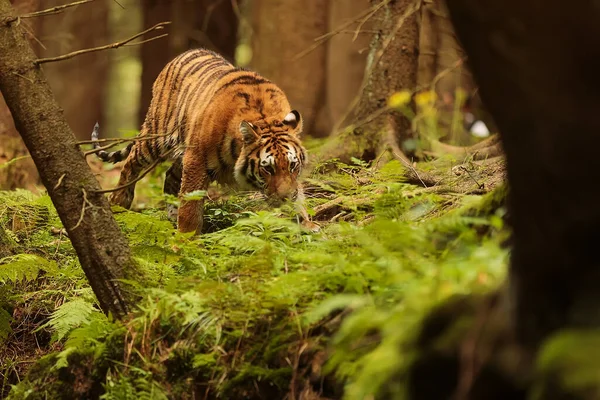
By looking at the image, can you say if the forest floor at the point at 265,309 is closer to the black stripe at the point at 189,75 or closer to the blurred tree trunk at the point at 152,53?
the black stripe at the point at 189,75

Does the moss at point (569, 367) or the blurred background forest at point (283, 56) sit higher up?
the moss at point (569, 367)

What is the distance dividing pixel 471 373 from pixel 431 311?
0.29 metres

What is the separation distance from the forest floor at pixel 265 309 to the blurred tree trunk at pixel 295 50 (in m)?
5.94

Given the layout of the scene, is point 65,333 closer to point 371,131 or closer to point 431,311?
point 431,311

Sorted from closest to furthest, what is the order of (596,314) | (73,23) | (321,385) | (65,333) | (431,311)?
(596,314)
(431,311)
(321,385)
(65,333)
(73,23)

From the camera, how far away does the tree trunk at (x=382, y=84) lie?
28.2 feet

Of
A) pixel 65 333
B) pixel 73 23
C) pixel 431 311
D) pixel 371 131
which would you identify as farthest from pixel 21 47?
pixel 73 23

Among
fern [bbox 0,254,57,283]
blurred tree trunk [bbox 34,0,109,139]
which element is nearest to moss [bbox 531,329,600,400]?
fern [bbox 0,254,57,283]

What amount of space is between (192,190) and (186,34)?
29.4 feet

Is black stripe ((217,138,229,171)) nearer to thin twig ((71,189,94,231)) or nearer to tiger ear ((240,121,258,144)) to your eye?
tiger ear ((240,121,258,144))

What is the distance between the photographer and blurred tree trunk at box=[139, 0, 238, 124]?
15641mm

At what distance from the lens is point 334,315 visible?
13.6 feet

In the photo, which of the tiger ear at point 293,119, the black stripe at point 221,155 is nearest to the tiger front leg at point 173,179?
the black stripe at point 221,155

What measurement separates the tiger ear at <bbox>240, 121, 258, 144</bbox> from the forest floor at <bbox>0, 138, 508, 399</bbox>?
4.61ft
